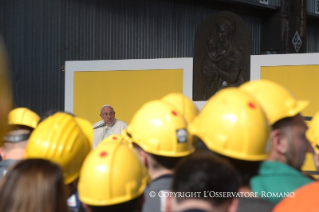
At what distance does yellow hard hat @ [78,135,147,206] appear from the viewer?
250 centimetres

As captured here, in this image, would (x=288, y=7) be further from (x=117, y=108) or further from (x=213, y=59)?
(x=117, y=108)

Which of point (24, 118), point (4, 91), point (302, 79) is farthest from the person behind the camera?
point (302, 79)

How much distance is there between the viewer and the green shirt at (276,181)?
2334 millimetres

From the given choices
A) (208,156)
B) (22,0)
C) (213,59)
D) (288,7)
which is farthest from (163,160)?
(288,7)

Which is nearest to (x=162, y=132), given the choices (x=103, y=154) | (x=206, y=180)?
(x=103, y=154)

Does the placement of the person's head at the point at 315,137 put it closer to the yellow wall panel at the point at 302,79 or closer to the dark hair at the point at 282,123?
the dark hair at the point at 282,123

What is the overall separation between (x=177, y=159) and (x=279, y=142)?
2.31 ft

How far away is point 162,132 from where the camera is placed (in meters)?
3.02

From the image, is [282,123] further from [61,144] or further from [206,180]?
[61,144]

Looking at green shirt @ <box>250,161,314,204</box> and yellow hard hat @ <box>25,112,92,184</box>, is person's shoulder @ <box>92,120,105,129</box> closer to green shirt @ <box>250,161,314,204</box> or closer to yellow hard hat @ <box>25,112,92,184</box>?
yellow hard hat @ <box>25,112,92,184</box>

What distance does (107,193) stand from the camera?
249cm

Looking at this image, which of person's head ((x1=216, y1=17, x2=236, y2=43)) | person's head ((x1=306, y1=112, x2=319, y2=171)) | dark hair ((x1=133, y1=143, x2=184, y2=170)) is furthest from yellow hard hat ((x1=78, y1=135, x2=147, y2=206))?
person's head ((x1=216, y1=17, x2=236, y2=43))

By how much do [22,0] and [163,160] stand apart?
13.4 metres

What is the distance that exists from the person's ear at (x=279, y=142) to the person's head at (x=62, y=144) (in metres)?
1.31
